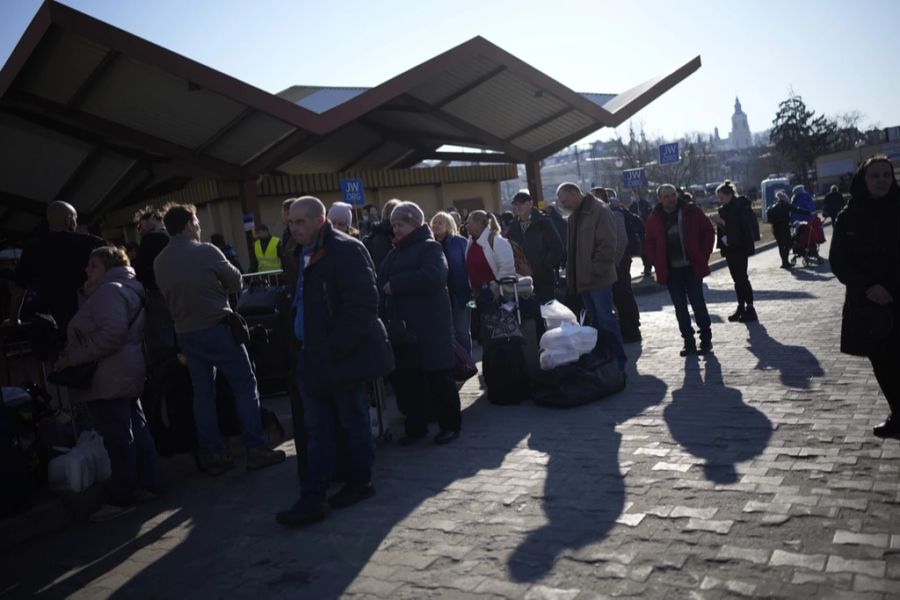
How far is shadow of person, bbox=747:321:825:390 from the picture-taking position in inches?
266

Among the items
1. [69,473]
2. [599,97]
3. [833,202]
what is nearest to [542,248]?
[69,473]

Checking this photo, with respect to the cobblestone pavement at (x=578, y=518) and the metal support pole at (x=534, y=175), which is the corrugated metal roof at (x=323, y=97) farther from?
the cobblestone pavement at (x=578, y=518)

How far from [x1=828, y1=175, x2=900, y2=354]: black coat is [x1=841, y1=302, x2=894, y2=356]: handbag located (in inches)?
0.6

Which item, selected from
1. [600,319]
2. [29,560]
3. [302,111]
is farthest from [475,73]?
[29,560]

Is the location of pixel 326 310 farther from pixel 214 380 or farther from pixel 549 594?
pixel 549 594

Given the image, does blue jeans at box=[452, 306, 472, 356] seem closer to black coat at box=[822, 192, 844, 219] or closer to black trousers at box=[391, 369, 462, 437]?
black trousers at box=[391, 369, 462, 437]

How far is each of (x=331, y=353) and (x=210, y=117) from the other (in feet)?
37.9

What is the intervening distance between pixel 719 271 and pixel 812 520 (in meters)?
15.0

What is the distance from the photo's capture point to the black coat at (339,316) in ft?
15.8

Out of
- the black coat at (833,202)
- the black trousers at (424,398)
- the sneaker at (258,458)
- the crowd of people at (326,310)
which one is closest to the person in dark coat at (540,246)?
the crowd of people at (326,310)

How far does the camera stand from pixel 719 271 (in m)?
18.1

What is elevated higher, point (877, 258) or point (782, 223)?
point (877, 258)

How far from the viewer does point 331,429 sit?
5.12 m

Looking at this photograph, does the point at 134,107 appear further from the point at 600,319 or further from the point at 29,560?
the point at 29,560
